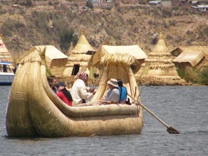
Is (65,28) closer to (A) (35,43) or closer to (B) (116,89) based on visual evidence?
(A) (35,43)

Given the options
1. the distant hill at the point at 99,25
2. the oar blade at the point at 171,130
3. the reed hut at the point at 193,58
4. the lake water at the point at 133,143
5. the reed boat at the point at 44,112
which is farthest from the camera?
the distant hill at the point at 99,25

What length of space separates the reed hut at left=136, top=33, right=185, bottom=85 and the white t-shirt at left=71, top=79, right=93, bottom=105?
2824 centimetres

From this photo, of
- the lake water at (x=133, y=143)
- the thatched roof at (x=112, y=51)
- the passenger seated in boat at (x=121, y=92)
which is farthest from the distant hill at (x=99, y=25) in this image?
the passenger seated in boat at (x=121, y=92)

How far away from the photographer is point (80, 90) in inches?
1000

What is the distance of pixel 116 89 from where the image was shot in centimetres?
2570

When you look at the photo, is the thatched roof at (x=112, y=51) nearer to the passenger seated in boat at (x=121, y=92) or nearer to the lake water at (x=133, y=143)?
the lake water at (x=133, y=143)

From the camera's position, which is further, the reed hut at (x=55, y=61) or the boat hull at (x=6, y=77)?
the reed hut at (x=55, y=61)

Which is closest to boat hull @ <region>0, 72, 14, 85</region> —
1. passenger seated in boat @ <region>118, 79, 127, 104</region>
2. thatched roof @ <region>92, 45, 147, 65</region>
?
thatched roof @ <region>92, 45, 147, 65</region>

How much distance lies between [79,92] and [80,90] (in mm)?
136

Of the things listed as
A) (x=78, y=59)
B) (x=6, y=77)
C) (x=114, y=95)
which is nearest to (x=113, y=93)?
(x=114, y=95)

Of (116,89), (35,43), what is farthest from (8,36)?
(116,89)

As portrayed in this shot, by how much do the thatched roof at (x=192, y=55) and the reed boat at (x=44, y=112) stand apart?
103ft

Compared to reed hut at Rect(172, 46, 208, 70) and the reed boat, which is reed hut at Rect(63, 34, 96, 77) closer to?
reed hut at Rect(172, 46, 208, 70)

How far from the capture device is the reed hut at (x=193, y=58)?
5656 cm
